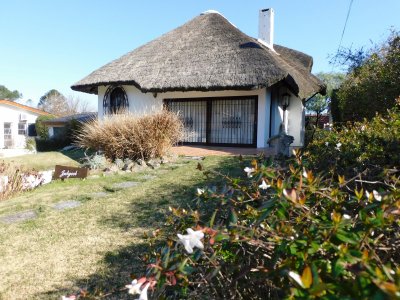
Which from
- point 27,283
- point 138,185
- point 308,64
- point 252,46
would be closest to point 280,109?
point 252,46

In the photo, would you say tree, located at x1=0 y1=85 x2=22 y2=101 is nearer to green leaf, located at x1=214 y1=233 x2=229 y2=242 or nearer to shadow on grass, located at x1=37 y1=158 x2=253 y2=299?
shadow on grass, located at x1=37 y1=158 x2=253 y2=299

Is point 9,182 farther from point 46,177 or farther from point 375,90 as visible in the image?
point 375,90

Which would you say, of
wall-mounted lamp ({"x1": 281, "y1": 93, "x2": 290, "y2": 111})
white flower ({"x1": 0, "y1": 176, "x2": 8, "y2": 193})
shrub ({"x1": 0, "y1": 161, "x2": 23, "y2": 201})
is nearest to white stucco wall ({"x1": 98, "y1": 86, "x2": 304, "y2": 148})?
wall-mounted lamp ({"x1": 281, "y1": 93, "x2": 290, "y2": 111})

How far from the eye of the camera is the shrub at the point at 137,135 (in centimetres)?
786

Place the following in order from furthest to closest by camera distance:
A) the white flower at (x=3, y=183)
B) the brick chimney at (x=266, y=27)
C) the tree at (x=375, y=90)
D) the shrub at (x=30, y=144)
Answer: the shrub at (x=30, y=144) < the brick chimney at (x=266, y=27) < the tree at (x=375, y=90) < the white flower at (x=3, y=183)

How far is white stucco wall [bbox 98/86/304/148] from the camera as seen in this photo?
10.8 metres

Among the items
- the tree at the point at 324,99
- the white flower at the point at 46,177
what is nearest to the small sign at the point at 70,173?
the white flower at the point at 46,177

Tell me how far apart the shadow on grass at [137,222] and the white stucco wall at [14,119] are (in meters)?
22.6

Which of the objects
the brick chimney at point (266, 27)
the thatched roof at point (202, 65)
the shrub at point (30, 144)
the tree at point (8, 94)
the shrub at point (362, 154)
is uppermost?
the tree at point (8, 94)

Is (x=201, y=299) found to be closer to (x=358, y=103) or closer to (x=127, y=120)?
(x=127, y=120)

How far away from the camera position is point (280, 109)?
12477 millimetres

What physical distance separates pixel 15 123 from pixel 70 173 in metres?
22.0

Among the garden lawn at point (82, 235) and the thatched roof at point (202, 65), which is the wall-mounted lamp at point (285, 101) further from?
the garden lawn at point (82, 235)

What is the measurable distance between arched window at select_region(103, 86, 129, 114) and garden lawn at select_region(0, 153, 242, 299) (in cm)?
769
